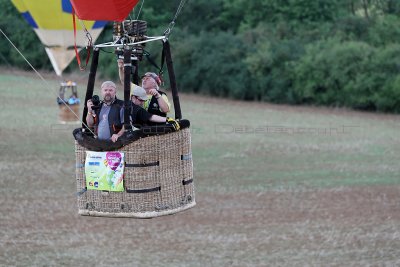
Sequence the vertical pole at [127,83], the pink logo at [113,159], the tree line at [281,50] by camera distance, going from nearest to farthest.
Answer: the vertical pole at [127,83]
the pink logo at [113,159]
the tree line at [281,50]

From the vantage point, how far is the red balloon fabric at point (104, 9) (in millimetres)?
5473

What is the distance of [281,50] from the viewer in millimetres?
25172

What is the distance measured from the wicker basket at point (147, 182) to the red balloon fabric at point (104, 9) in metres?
0.73

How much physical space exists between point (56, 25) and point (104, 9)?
1138cm

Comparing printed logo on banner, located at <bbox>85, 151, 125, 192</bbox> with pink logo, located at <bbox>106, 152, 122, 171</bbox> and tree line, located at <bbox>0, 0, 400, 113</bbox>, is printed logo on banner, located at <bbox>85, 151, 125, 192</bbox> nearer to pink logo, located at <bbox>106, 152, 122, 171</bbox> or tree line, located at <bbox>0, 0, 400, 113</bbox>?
pink logo, located at <bbox>106, 152, 122, 171</bbox>

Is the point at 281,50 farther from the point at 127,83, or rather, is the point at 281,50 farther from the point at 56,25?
the point at 127,83

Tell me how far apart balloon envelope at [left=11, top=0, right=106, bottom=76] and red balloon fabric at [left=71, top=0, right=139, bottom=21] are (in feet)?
31.6

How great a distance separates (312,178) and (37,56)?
18.2 m

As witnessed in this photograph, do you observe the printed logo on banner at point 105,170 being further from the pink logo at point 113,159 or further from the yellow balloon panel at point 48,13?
the yellow balloon panel at point 48,13

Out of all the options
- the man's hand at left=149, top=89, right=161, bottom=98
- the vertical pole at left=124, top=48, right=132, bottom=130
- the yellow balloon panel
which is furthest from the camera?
the yellow balloon panel

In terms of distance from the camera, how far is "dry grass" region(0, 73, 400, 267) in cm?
834

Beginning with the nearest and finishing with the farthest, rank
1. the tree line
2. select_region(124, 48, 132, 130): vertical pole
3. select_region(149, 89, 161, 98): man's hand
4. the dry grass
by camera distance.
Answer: select_region(124, 48, 132, 130): vertical pole, select_region(149, 89, 161, 98): man's hand, the dry grass, the tree line

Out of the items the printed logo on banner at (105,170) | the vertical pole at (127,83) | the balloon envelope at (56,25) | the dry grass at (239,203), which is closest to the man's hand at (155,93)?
the vertical pole at (127,83)

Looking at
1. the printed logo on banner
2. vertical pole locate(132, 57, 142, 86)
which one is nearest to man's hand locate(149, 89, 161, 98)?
vertical pole locate(132, 57, 142, 86)
